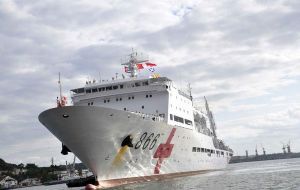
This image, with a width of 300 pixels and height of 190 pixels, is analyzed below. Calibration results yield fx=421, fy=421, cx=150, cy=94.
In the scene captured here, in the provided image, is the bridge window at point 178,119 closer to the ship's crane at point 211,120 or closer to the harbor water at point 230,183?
the harbor water at point 230,183

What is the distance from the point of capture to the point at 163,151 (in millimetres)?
26719

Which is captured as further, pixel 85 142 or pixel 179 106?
pixel 179 106

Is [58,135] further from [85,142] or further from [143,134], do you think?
[143,134]

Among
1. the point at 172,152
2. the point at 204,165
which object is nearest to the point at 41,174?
the point at 204,165

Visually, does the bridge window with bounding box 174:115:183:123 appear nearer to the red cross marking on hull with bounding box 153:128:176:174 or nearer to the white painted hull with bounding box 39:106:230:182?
the red cross marking on hull with bounding box 153:128:176:174

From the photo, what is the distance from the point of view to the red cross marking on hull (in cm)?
2619

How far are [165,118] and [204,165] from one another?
992 cm

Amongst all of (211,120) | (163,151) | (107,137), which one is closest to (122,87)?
(163,151)

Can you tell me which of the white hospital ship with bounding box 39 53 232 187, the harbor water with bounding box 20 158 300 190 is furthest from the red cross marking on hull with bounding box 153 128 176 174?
the harbor water with bounding box 20 158 300 190

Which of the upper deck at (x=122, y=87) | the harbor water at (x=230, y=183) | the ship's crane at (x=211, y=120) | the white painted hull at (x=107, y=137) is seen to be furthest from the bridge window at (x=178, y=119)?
the ship's crane at (x=211, y=120)

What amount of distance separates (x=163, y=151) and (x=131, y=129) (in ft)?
12.6

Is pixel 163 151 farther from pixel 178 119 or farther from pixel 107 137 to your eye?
pixel 107 137

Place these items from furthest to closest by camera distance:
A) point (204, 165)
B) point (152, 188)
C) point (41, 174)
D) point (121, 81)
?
1. point (41, 174)
2. point (204, 165)
3. point (121, 81)
4. point (152, 188)

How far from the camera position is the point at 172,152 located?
28.0 meters
